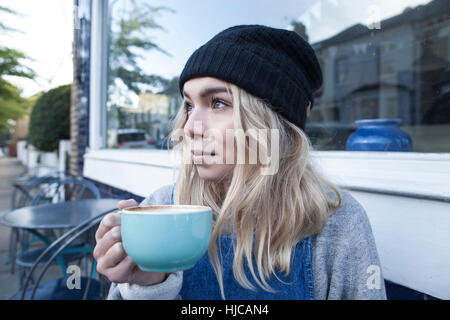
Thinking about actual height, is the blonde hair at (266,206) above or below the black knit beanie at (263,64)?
below

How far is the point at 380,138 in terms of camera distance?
1.40 meters

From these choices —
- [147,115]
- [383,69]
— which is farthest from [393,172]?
[383,69]

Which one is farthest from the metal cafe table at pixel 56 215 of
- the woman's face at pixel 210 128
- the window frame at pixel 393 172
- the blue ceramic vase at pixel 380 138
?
the blue ceramic vase at pixel 380 138

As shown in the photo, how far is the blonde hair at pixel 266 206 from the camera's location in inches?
30.5

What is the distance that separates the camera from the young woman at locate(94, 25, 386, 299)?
0.76 m

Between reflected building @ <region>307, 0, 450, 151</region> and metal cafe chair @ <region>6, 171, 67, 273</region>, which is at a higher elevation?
reflected building @ <region>307, 0, 450, 151</region>

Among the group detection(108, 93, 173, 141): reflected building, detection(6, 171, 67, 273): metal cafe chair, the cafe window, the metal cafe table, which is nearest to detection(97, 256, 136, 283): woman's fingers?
the metal cafe table

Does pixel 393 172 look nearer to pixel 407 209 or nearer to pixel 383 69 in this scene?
pixel 407 209

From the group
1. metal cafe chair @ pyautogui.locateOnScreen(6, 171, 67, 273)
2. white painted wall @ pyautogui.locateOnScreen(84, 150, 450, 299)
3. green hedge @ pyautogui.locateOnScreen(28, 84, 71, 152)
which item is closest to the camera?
white painted wall @ pyautogui.locateOnScreen(84, 150, 450, 299)

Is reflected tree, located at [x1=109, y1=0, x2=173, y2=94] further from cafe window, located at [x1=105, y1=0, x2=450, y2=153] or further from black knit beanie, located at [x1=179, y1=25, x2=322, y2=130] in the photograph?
black knit beanie, located at [x1=179, y1=25, x2=322, y2=130]

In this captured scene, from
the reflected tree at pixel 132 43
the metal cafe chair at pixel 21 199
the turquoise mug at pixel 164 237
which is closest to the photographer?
the turquoise mug at pixel 164 237

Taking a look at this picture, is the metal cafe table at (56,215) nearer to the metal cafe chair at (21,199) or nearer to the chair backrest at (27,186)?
the metal cafe chair at (21,199)

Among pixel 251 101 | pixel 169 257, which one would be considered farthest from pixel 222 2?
pixel 169 257

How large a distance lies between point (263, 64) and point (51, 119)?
687 cm
